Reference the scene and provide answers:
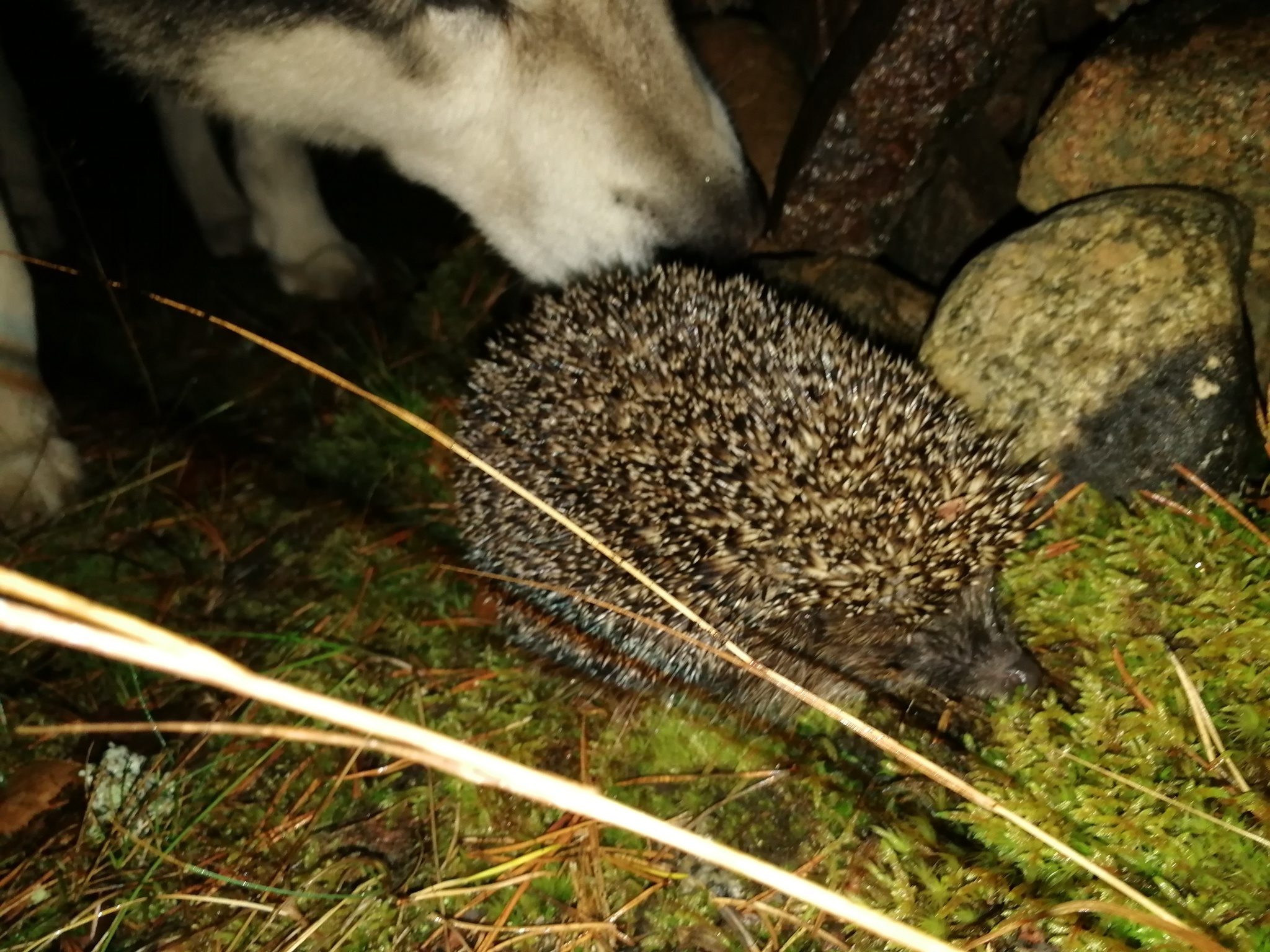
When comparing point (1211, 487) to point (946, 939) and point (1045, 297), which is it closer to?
point (1045, 297)

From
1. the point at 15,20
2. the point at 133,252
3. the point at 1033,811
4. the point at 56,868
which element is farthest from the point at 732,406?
the point at 15,20

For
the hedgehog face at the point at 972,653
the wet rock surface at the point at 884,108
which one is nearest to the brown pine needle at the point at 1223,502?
the hedgehog face at the point at 972,653

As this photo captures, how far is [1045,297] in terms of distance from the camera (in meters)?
2.11

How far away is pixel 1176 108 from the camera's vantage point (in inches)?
82.3

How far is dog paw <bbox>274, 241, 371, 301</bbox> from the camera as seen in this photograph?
3.30 metres

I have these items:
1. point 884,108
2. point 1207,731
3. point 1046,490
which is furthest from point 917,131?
point 1207,731

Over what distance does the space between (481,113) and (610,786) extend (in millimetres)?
1659

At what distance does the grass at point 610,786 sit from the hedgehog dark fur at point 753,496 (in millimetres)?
136

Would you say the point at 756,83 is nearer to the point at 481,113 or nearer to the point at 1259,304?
the point at 481,113

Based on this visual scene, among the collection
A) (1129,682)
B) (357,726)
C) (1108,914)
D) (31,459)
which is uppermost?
(1129,682)

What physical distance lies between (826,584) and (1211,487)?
918 mm

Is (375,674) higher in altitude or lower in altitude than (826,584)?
lower

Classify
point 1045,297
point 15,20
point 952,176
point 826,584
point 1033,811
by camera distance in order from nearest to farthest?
point 1033,811
point 826,584
point 1045,297
point 952,176
point 15,20

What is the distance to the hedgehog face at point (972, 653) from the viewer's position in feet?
6.14
